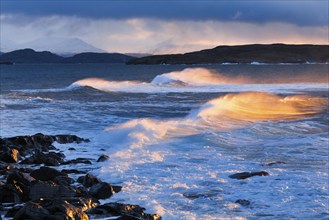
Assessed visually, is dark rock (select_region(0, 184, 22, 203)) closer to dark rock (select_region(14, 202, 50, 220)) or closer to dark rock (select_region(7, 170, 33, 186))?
dark rock (select_region(7, 170, 33, 186))

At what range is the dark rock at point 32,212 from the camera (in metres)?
7.79

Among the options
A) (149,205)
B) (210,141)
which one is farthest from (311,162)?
(149,205)

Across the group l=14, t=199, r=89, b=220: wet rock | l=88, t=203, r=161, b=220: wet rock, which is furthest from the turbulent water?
l=14, t=199, r=89, b=220: wet rock

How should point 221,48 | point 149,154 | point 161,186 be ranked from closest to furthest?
point 161,186 < point 149,154 < point 221,48

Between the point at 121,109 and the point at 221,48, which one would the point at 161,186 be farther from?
the point at 221,48

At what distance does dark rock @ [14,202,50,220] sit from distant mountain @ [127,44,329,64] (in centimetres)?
16923

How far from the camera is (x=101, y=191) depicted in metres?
9.87

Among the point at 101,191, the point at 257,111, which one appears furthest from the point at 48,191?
the point at 257,111

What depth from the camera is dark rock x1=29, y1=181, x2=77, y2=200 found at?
9.37 metres

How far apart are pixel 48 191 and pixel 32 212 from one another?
Result: 1.58 metres

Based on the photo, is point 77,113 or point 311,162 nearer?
point 311,162

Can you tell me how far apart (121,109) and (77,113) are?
139 inches

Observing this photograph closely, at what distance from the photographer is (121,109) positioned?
29.0 m

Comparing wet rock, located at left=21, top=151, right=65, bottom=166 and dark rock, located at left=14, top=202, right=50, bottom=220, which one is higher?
dark rock, located at left=14, top=202, right=50, bottom=220
